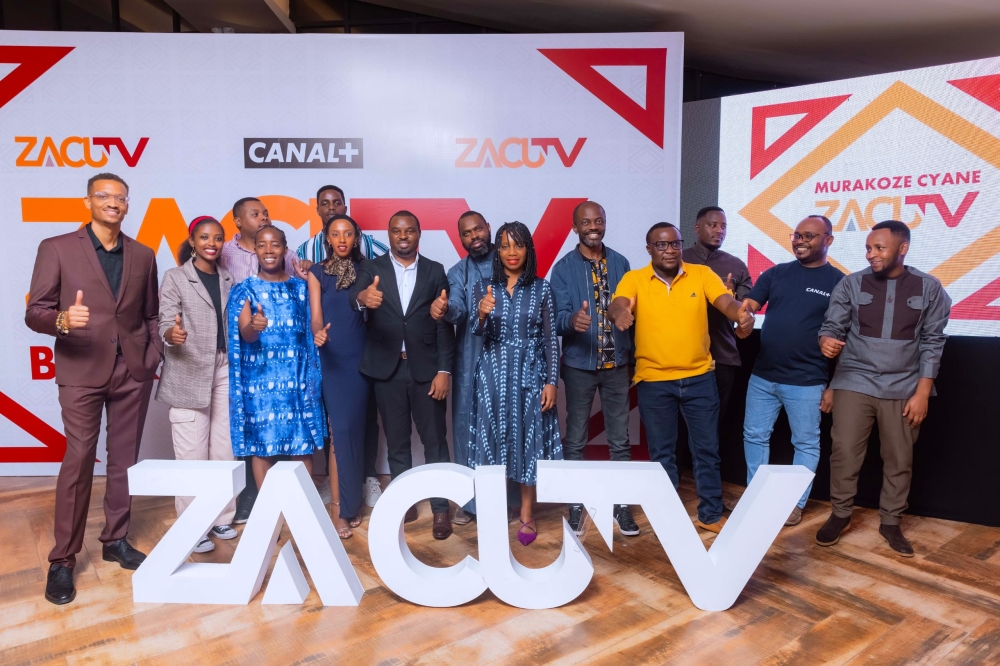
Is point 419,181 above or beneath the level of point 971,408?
above

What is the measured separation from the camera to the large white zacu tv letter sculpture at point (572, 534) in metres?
2.57

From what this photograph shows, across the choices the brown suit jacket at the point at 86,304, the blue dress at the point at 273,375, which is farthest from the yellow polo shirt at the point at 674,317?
the brown suit jacket at the point at 86,304

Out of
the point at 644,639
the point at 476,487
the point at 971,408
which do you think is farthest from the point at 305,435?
the point at 971,408

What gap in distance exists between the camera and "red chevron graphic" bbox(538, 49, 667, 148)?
A: 4.40 m

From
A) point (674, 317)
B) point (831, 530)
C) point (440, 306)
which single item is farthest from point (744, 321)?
point (440, 306)

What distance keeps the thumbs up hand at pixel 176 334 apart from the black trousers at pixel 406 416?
38.9 inches

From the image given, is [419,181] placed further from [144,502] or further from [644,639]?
[644,639]

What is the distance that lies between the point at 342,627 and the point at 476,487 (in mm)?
761

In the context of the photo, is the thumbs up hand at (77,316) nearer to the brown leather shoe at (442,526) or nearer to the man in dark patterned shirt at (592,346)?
the brown leather shoe at (442,526)

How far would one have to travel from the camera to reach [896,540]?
10.6 feet

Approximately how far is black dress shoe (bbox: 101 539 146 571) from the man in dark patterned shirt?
2.21 meters

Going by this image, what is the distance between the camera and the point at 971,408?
354 centimetres

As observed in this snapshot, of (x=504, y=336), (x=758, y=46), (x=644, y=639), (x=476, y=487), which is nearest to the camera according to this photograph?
(x=644, y=639)

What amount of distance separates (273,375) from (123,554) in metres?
1.10
